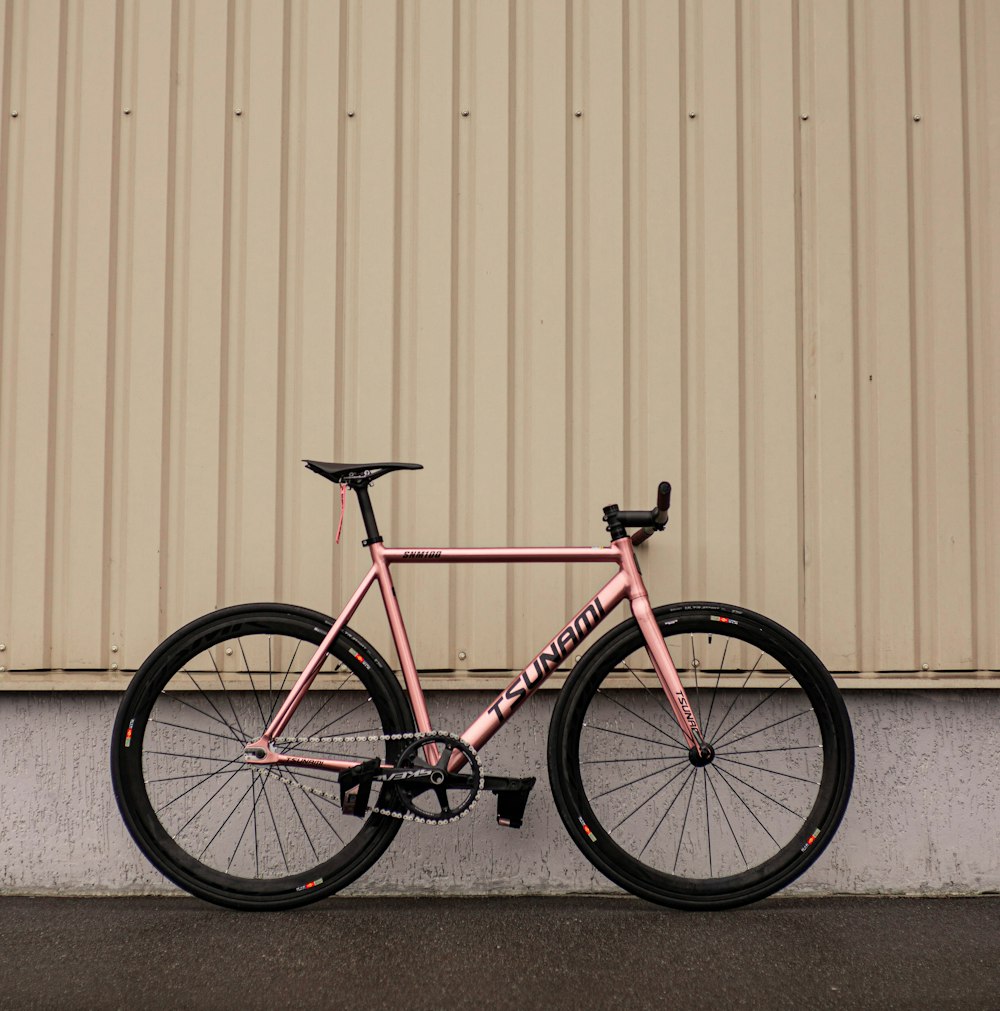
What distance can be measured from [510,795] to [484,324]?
63.9 inches

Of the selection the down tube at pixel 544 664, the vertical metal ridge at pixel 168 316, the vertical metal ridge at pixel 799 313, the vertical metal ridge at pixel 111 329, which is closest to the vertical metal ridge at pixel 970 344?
the vertical metal ridge at pixel 799 313

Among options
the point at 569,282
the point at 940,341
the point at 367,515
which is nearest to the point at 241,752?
the point at 367,515

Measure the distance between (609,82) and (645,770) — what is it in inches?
97.4

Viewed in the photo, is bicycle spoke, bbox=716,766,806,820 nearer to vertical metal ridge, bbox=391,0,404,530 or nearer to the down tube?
the down tube

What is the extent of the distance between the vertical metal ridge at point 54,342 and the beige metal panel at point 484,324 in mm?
1333

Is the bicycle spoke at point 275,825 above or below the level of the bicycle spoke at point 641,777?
below

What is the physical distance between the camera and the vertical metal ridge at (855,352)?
3238mm

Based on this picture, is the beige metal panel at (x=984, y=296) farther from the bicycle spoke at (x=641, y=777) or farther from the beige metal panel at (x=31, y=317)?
the beige metal panel at (x=31, y=317)

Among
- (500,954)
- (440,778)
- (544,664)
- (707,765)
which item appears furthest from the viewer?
(707,765)

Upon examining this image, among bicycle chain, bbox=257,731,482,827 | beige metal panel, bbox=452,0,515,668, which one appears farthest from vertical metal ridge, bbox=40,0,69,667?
beige metal panel, bbox=452,0,515,668

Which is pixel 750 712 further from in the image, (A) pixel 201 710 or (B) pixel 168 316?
(B) pixel 168 316

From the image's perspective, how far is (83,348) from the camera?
10.9ft

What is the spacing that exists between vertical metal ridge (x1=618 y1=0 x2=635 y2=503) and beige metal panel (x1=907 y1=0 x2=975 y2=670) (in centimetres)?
103

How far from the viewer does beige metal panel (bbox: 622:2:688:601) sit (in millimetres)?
3281
